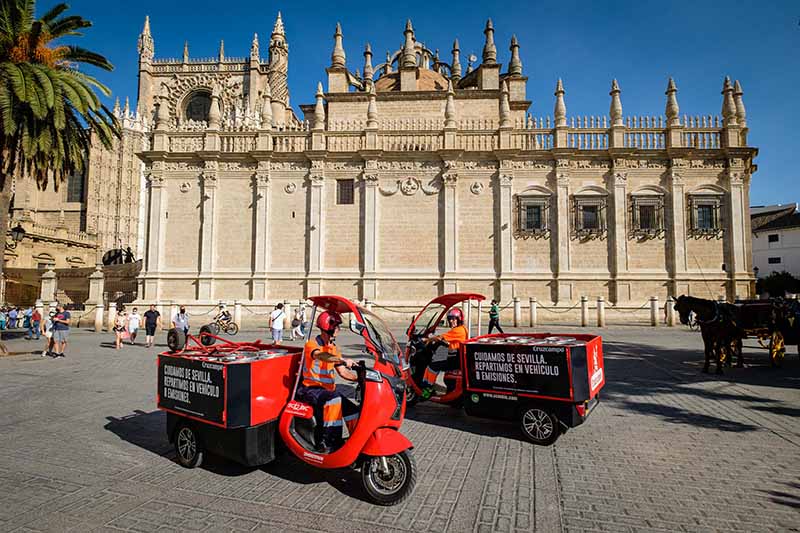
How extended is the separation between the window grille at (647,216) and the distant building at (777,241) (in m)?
29.3

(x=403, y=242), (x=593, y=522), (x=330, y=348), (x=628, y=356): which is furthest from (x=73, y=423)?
(x=403, y=242)

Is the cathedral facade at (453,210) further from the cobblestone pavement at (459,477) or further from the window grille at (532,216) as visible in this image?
the cobblestone pavement at (459,477)

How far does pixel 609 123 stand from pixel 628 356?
53.3 ft

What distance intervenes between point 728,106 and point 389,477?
92.4 feet

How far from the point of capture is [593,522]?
3.45 meters

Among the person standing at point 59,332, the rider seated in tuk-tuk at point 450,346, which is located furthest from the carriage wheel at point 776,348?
the person standing at point 59,332

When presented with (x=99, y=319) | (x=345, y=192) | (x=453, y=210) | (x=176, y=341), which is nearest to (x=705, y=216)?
(x=453, y=210)

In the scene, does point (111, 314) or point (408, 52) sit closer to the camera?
point (111, 314)

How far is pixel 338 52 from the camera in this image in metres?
27.7

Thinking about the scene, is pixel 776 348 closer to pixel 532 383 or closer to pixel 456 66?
pixel 532 383

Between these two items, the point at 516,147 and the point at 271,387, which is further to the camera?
the point at 516,147

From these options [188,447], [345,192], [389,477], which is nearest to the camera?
[389,477]

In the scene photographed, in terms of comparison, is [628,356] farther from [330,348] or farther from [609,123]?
[609,123]

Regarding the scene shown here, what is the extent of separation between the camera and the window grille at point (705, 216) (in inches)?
868
